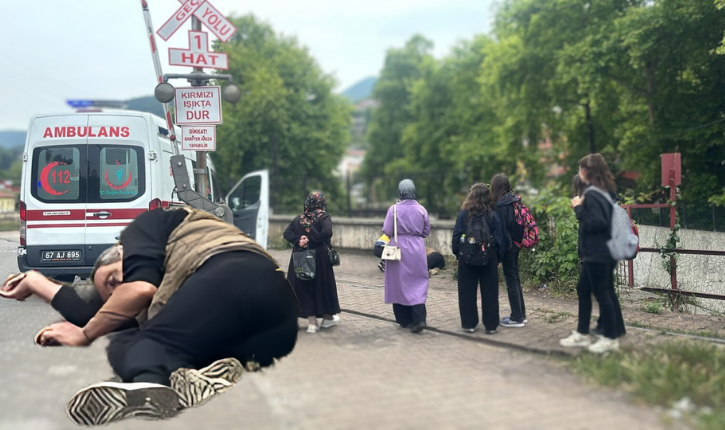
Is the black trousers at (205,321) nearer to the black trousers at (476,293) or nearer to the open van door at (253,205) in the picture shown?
the black trousers at (476,293)

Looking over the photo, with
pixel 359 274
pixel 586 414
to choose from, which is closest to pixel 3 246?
pixel 359 274

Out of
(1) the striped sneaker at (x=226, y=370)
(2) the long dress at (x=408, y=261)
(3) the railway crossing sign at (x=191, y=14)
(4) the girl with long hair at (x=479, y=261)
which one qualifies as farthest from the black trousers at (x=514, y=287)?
(3) the railway crossing sign at (x=191, y=14)

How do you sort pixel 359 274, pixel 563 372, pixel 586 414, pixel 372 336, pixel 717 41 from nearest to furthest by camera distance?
pixel 586 414
pixel 563 372
pixel 372 336
pixel 359 274
pixel 717 41

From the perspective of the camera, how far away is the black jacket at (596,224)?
5156mm

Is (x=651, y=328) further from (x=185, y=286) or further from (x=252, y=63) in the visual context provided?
(x=252, y=63)

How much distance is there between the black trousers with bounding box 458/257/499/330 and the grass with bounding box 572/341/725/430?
1.38 metres

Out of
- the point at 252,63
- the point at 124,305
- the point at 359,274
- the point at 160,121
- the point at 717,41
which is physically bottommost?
the point at 359,274

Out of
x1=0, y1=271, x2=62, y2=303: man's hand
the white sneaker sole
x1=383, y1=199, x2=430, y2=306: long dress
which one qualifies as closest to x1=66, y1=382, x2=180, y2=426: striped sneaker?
x1=0, y1=271, x2=62, y2=303: man's hand

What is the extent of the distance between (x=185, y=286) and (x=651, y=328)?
16.1 ft

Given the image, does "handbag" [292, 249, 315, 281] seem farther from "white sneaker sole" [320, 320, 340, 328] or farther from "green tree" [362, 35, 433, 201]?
"green tree" [362, 35, 433, 201]

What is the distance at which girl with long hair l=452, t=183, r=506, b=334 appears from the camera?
6273 millimetres

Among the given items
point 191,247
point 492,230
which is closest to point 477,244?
point 492,230

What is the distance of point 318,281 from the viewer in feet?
22.3

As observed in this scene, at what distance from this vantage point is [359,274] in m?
11.3
